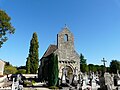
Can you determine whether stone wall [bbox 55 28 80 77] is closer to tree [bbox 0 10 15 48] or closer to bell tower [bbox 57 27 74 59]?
bell tower [bbox 57 27 74 59]

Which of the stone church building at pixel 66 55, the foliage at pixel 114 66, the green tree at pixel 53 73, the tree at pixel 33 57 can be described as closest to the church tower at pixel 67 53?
the stone church building at pixel 66 55

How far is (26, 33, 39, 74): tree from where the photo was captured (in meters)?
47.2

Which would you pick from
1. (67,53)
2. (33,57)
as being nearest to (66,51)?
(67,53)

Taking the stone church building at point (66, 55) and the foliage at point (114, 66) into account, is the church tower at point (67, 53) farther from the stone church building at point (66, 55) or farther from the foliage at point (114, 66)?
the foliage at point (114, 66)

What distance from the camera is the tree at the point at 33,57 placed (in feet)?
155

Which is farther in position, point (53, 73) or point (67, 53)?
point (67, 53)

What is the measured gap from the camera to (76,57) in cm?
3678

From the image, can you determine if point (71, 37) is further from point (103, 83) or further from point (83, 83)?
point (103, 83)

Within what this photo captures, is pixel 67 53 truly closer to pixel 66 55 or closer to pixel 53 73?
pixel 66 55

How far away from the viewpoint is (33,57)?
4862cm

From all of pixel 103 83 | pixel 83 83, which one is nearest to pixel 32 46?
pixel 83 83


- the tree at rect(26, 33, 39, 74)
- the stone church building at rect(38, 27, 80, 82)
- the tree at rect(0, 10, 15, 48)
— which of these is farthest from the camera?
the tree at rect(26, 33, 39, 74)

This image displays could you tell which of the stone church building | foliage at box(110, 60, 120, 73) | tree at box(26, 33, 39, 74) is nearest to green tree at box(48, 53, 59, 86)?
the stone church building

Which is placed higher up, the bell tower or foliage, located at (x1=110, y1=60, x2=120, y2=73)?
the bell tower
